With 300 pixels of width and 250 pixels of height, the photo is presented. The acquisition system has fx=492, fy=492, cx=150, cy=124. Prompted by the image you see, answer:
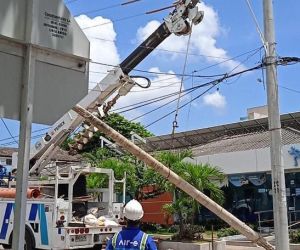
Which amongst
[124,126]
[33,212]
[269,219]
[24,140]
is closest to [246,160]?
[269,219]

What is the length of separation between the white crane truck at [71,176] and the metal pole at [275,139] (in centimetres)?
228

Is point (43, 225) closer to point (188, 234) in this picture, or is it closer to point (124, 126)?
point (188, 234)

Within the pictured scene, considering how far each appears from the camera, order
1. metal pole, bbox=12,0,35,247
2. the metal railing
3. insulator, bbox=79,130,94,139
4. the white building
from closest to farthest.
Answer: metal pole, bbox=12,0,35,247 < insulator, bbox=79,130,94,139 < the metal railing < the white building

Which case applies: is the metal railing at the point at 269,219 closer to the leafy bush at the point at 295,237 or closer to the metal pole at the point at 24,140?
the leafy bush at the point at 295,237

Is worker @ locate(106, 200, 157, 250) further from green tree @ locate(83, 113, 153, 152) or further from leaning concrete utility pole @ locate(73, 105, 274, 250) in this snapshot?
green tree @ locate(83, 113, 153, 152)

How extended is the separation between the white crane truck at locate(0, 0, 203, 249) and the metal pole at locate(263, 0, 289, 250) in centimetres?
228

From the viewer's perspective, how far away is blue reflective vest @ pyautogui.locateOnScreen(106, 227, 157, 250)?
3.93 metres

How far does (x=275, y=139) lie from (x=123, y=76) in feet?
16.1

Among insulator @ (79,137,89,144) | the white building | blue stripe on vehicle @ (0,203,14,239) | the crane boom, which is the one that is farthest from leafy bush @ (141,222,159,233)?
blue stripe on vehicle @ (0,203,14,239)

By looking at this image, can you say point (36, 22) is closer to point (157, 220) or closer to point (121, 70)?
point (121, 70)

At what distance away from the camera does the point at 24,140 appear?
116 inches

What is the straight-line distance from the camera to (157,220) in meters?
26.1

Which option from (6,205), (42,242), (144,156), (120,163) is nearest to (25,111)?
(144,156)

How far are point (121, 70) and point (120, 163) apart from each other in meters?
8.37
